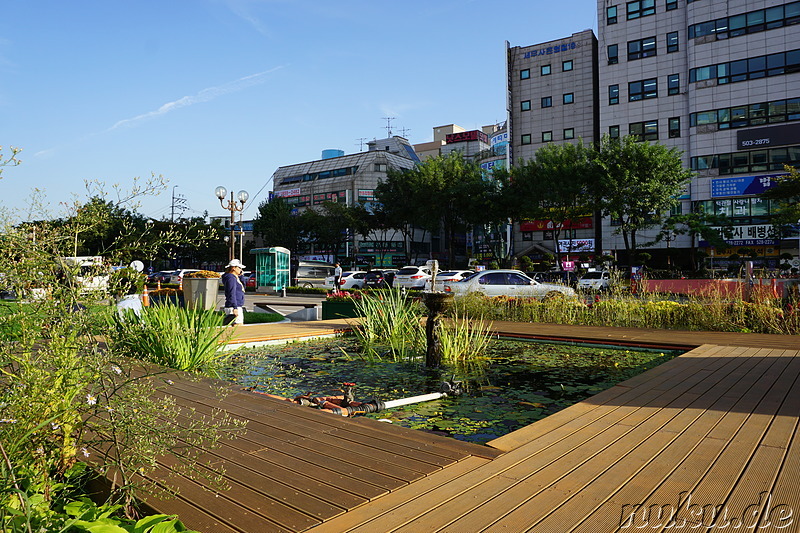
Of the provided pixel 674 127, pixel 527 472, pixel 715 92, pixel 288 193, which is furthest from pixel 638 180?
pixel 288 193

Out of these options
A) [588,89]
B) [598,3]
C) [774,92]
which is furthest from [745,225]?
[598,3]

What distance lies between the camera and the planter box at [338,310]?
13844mm

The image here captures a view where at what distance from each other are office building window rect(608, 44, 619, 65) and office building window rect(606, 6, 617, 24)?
6.50 ft

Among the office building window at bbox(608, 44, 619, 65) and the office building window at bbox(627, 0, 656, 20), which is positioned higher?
the office building window at bbox(627, 0, 656, 20)

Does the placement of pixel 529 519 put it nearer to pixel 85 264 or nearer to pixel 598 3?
pixel 85 264

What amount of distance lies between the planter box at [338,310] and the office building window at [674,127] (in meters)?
37.0

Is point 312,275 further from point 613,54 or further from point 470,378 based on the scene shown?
point 470,378

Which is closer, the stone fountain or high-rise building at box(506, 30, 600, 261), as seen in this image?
the stone fountain

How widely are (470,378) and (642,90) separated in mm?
42755

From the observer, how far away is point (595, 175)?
3288 cm

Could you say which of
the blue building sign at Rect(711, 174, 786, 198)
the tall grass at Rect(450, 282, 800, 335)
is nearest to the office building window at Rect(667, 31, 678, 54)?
the blue building sign at Rect(711, 174, 786, 198)

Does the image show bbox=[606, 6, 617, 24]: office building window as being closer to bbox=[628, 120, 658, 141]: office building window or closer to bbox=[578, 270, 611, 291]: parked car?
bbox=[628, 120, 658, 141]: office building window

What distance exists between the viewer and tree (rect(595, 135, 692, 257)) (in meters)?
31.2

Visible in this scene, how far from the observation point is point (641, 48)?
140ft
